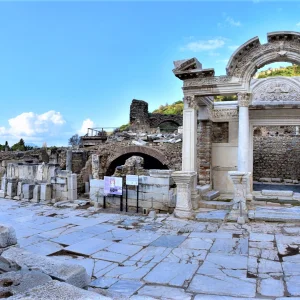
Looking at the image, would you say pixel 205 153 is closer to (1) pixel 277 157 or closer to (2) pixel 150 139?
(2) pixel 150 139

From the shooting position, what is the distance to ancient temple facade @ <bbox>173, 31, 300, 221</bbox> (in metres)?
8.91

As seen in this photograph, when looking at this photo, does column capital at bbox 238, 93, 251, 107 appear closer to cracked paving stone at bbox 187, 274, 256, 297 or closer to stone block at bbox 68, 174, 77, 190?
cracked paving stone at bbox 187, 274, 256, 297

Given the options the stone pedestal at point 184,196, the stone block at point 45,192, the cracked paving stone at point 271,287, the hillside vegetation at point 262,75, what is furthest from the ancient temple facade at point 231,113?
the hillside vegetation at point 262,75

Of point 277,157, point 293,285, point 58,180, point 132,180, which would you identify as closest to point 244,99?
point 132,180

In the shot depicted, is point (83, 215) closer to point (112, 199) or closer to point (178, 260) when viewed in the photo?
point (112, 199)

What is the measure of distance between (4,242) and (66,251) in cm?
170

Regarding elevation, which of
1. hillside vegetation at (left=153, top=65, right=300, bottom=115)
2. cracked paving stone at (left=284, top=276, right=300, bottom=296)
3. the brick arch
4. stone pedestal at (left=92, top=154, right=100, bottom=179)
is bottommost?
cracked paving stone at (left=284, top=276, right=300, bottom=296)

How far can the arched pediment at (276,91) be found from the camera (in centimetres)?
1105

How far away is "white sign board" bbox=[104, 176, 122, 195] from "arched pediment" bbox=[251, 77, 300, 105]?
580cm

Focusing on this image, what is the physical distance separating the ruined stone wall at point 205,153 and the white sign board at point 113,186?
3.43m

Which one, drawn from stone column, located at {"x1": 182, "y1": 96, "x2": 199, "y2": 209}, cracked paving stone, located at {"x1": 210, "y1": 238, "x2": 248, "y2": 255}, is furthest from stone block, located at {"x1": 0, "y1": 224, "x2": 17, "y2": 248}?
A: stone column, located at {"x1": 182, "y1": 96, "x2": 199, "y2": 209}

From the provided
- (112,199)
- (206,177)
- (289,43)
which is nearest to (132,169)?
(112,199)

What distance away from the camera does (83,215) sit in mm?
9562

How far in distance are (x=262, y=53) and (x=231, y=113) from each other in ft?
10.9
